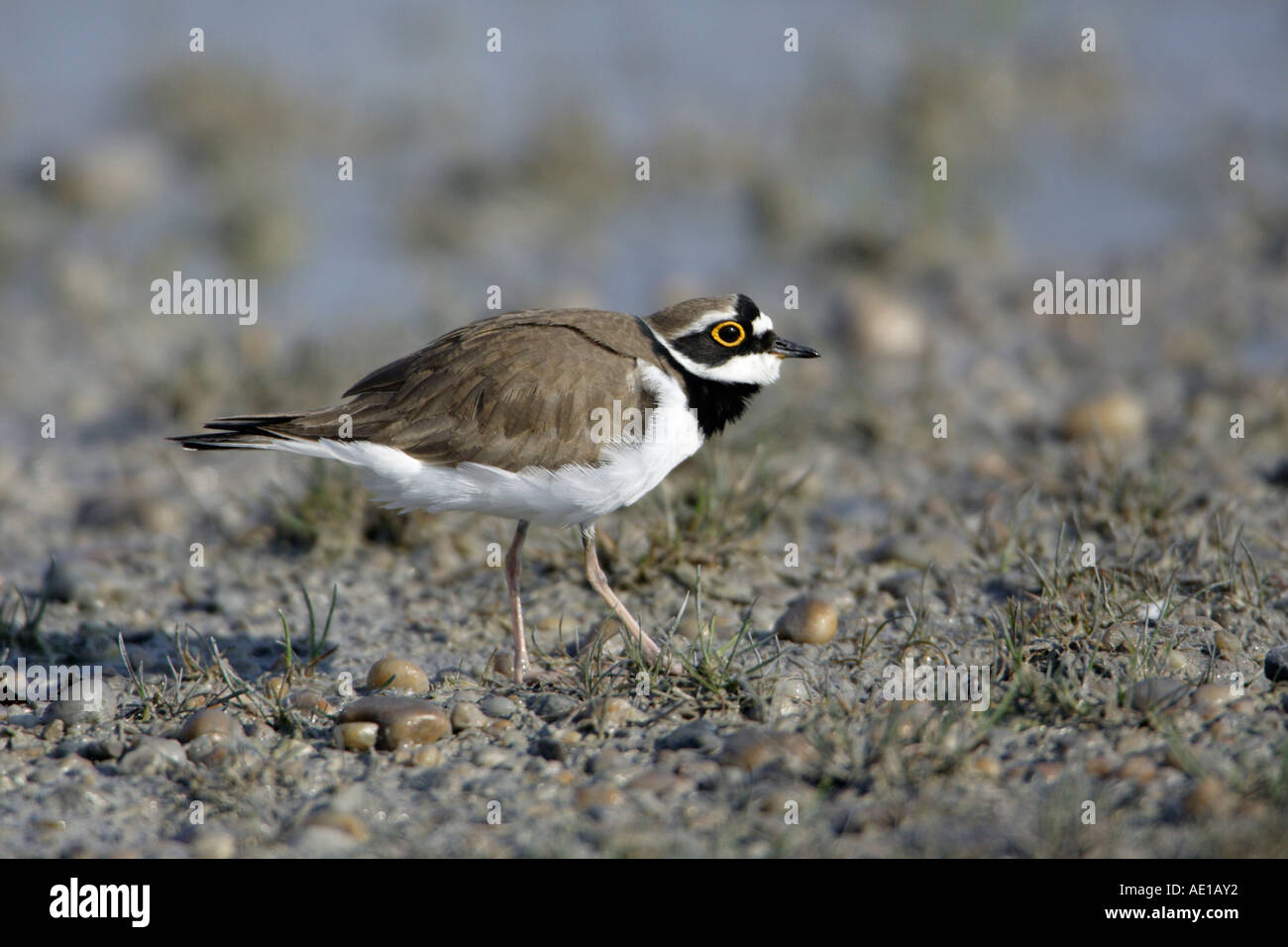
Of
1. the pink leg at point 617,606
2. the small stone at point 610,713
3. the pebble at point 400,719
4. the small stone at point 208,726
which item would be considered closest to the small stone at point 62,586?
the small stone at point 208,726

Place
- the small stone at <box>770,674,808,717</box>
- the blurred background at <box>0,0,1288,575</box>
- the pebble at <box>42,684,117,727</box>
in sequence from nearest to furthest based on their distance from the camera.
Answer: the small stone at <box>770,674,808,717</box> → the pebble at <box>42,684,117,727</box> → the blurred background at <box>0,0,1288,575</box>

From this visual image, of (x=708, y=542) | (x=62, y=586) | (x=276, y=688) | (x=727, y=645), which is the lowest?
(x=276, y=688)

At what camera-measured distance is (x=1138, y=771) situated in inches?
150

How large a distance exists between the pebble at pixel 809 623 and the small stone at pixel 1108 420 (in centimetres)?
241

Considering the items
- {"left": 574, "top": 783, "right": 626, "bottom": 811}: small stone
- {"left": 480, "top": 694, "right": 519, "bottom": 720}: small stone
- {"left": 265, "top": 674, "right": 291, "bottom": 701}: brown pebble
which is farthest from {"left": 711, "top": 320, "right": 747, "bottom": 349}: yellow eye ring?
{"left": 265, "top": 674, "right": 291, "bottom": 701}: brown pebble

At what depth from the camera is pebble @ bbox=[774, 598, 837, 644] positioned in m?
4.91

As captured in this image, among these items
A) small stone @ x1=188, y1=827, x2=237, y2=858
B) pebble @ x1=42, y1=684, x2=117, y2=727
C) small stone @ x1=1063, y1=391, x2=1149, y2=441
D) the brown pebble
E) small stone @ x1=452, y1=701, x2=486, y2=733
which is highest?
small stone @ x1=1063, y1=391, x2=1149, y2=441

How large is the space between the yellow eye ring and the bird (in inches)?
7.5

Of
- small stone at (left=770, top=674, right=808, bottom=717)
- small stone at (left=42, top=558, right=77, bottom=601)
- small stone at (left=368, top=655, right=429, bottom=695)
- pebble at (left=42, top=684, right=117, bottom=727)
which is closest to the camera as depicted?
small stone at (left=770, top=674, right=808, bottom=717)

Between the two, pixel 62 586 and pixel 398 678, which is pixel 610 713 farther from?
Result: pixel 62 586

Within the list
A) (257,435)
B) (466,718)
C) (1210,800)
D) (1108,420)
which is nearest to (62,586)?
(257,435)

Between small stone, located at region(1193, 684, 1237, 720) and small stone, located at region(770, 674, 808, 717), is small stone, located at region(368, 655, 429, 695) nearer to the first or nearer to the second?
small stone, located at region(770, 674, 808, 717)

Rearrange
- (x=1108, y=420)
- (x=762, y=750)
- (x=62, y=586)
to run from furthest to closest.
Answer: (x=1108, y=420)
(x=62, y=586)
(x=762, y=750)

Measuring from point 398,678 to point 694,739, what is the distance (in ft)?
3.81
